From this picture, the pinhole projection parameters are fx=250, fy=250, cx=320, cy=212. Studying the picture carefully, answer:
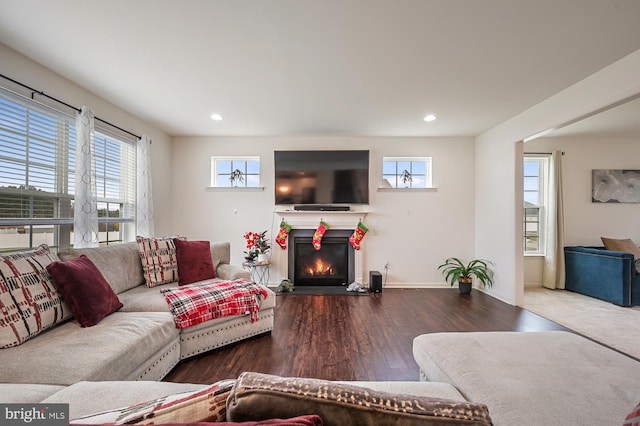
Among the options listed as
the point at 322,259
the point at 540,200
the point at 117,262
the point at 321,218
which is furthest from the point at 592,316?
the point at 117,262

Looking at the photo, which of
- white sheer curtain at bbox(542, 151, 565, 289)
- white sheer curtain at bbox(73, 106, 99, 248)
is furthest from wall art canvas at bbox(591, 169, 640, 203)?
white sheer curtain at bbox(73, 106, 99, 248)

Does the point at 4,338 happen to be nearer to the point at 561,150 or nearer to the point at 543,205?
the point at 543,205

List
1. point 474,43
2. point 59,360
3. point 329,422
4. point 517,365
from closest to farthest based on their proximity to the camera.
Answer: point 329,422 < point 517,365 < point 59,360 < point 474,43

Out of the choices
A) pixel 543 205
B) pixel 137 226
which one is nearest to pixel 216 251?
pixel 137 226

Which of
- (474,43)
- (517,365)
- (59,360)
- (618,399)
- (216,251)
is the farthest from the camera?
(216,251)

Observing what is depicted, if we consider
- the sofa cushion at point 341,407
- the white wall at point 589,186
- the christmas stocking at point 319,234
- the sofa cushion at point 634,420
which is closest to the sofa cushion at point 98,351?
the sofa cushion at point 341,407

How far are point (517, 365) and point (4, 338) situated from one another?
7.90 ft

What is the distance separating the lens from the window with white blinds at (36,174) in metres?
1.95

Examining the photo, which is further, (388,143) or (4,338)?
(388,143)

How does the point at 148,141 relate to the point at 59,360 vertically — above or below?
above

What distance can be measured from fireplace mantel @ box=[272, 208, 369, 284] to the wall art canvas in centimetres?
378

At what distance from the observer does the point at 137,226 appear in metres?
3.27
